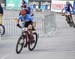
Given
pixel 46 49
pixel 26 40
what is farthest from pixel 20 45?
pixel 46 49

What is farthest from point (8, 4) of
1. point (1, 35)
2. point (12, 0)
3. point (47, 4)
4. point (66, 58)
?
point (66, 58)

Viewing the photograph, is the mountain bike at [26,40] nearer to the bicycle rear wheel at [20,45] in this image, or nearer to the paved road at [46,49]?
→ the bicycle rear wheel at [20,45]

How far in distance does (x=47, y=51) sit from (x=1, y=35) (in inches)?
212

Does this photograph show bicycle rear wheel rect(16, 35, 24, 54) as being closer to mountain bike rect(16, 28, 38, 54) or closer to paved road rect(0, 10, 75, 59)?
mountain bike rect(16, 28, 38, 54)

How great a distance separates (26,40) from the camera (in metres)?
13.3

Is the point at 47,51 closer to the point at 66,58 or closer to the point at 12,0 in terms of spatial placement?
the point at 66,58

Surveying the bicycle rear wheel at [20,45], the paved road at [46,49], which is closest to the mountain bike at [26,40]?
the bicycle rear wheel at [20,45]

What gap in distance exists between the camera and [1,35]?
62.0ft

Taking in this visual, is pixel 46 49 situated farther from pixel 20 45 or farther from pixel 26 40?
pixel 20 45

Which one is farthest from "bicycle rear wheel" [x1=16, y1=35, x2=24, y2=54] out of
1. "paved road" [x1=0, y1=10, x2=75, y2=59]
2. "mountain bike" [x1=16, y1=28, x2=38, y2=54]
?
"paved road" [x1=0, y1=10, x2=75, y2=59]

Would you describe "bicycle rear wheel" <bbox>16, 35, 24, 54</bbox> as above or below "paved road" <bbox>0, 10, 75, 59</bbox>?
above

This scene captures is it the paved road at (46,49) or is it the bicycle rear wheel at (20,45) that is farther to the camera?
the bicycle rear wheel at (20,45)

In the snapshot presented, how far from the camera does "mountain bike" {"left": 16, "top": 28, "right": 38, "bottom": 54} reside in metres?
13.0

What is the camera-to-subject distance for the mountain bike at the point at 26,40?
42.6 ft
